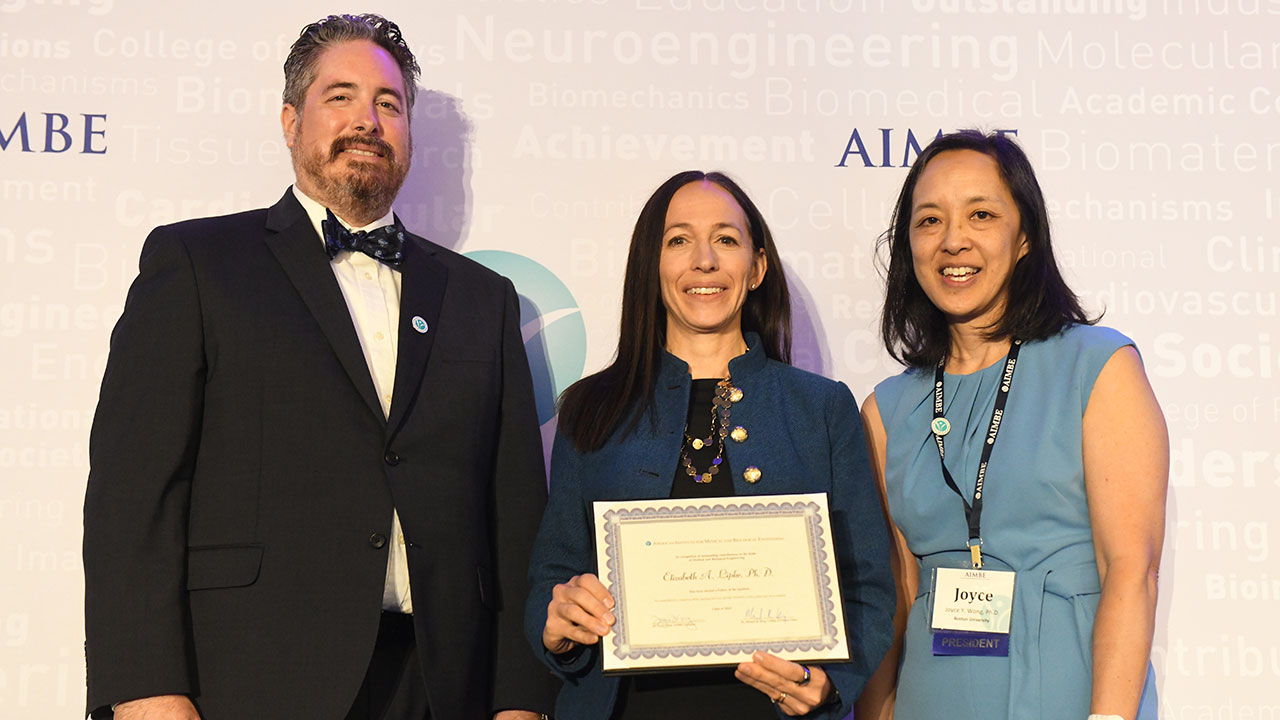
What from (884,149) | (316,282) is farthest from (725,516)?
(884,149)

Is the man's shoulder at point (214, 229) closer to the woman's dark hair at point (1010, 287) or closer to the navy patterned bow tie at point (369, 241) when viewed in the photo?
the navy patterned bow tie at point (369, 241)

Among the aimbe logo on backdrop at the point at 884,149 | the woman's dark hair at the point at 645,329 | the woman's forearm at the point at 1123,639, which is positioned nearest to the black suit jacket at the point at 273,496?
the woman's dark hair at the point at 645,329

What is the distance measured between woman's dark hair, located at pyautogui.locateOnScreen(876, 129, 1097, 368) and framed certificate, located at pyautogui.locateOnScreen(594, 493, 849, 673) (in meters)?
0.72

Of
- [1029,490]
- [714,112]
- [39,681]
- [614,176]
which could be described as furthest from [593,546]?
[39,681]

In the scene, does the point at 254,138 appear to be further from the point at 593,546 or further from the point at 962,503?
the point at 962,503

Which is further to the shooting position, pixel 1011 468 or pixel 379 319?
pixel 379 319

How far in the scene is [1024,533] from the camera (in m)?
2.35

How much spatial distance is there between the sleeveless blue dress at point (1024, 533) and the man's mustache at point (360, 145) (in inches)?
57.3

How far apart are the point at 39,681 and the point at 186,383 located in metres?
1.42

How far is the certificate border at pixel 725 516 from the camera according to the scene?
81.0 inches

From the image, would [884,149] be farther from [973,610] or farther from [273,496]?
[273,496]

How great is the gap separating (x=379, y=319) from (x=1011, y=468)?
144 cm

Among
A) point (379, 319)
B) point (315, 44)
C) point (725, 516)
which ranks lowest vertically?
point (725, 516)

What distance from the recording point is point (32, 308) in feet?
10.4
